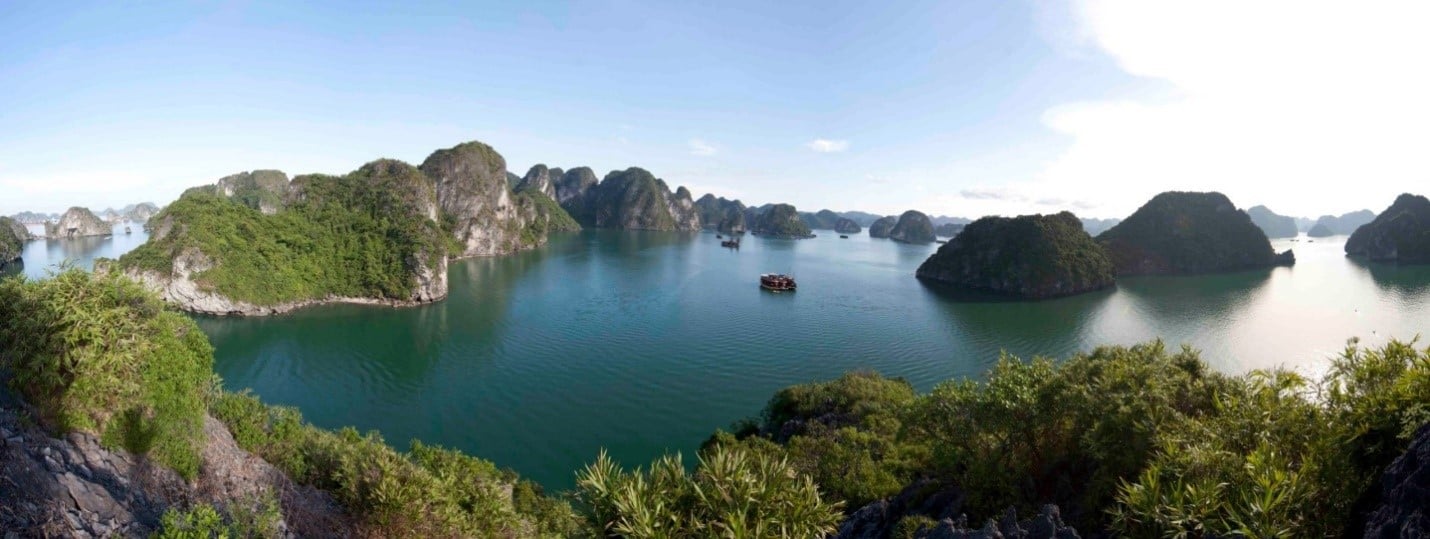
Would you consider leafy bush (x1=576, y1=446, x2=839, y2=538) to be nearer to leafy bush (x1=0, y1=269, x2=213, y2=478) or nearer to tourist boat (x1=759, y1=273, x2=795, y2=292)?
leafy bush (x1=0, y1=269, x2=213, y2=478)

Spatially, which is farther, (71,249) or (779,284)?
(71,249)

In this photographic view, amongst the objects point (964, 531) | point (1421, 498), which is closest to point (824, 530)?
point (964, 531)

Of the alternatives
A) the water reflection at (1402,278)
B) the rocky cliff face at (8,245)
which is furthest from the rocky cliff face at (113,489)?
the rocky cliff face at (8,245)

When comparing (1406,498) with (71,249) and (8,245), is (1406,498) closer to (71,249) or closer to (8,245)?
(8,245)

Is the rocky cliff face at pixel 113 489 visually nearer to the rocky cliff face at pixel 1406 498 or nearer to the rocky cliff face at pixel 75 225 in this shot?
the rocky cliff face at pixel 1406 498

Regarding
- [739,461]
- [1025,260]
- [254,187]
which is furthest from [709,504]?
[254,187]

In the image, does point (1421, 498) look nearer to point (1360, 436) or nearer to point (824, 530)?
point (1360, 436)
